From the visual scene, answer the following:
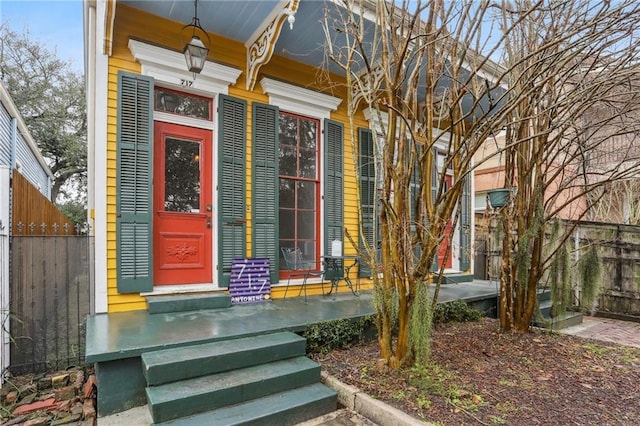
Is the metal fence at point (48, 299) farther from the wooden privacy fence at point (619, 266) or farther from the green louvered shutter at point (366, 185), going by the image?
the wooden privacy fence at point (619, 266)

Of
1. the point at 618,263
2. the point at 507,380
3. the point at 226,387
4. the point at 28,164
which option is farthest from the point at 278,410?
A: the point at 28,164

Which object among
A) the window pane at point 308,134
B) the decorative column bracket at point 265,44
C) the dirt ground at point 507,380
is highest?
the decorative column bracket at point 265,44

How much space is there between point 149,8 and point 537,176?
4538mm

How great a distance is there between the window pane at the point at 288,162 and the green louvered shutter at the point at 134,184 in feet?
5.43

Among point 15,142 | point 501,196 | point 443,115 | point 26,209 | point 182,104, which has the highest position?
point 15,142

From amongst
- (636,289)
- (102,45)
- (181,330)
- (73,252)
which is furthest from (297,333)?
(636,289)

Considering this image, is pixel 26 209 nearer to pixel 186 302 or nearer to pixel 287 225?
pixel 186 302

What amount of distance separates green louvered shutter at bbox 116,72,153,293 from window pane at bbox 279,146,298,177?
1.65 m

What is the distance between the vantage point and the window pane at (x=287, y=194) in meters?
4.75

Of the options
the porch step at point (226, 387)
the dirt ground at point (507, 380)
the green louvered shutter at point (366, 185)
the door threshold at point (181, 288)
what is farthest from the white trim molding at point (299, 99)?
the porch step at point (226, 387)

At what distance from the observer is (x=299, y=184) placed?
4.90 meters

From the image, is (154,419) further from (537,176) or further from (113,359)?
(537,176)

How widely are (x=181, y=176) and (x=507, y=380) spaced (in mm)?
3775

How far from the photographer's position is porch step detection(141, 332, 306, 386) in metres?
2.33
